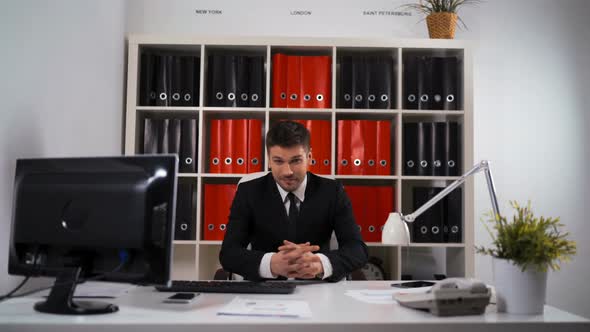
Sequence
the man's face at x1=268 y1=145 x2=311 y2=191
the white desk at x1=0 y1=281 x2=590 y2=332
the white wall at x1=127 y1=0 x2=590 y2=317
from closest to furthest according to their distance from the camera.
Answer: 1. the white desk at x1=0 y1=281 x2=590 y2=332
2. the man's face at x1=268 y1=145 x2=311 y2=191
3. the white wall at x1=127 y1=0 x2=590 y2=317

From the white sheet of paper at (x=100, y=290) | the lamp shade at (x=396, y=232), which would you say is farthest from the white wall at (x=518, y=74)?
the white sheet of paper at (x=100, y=290)

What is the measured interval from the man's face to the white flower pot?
3.40 ft

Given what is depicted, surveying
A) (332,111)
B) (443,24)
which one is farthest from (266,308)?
(443,24)

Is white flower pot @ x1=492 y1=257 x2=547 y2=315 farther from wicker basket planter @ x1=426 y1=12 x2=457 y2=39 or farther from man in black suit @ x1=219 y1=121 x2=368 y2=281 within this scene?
wicker basket planter @ x1=426 y1=12 x2=457 y2=39

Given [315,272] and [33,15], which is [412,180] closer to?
[315,272]

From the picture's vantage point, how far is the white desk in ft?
3.58

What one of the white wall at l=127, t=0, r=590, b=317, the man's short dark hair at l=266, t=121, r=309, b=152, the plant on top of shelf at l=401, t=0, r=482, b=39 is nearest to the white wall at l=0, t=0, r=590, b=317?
the white wall at l=127, t=0, r=590, b=317

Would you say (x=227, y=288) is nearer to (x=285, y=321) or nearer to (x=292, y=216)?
(x=285, y=321)

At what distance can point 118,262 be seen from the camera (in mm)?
1297

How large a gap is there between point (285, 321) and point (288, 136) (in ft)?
3.59

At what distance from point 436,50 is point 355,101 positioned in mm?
563

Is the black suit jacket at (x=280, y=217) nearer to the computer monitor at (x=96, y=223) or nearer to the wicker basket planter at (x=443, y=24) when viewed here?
the computer monitor at (x=96, y=223)

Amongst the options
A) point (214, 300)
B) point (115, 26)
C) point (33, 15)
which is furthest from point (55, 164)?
point (115, 26)

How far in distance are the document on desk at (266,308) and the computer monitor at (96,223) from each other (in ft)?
0.59
